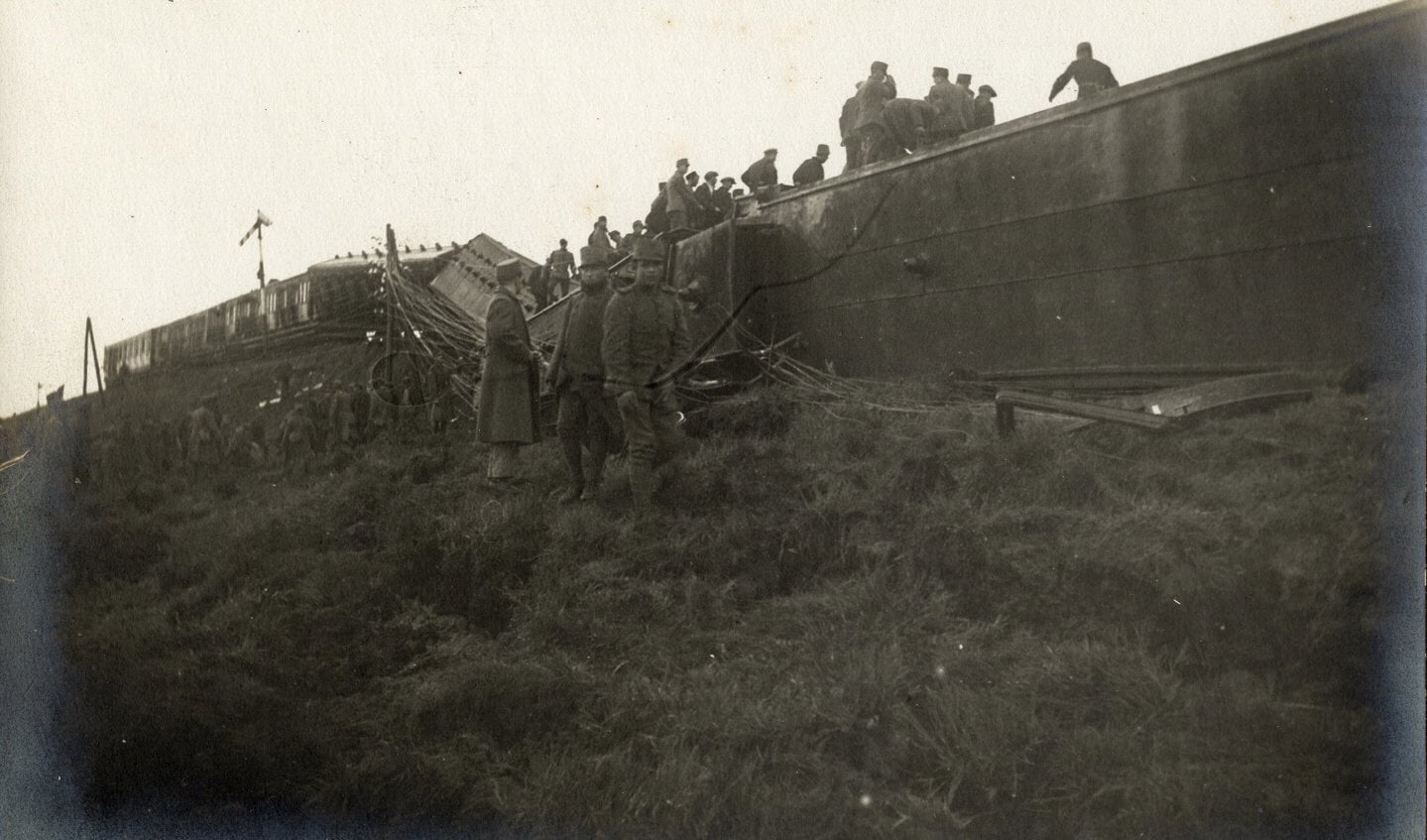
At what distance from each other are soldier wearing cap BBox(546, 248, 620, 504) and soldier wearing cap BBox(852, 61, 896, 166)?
336 centimetres

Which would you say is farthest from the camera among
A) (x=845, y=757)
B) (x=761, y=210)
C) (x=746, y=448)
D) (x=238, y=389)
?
(x=238, y=389)

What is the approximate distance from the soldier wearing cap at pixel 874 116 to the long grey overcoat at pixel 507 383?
3690mm

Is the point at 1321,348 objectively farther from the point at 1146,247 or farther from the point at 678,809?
the point at 678,809

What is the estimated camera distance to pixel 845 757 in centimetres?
341

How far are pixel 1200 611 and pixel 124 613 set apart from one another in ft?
16.2

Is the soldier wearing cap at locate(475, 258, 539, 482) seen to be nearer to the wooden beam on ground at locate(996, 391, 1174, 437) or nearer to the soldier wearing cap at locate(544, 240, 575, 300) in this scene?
the wooden beam on ground at locate(996, 391, 1174, 437)

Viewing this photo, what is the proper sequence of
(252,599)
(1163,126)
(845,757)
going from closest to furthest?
(845,757) → (252,599) → (1163,126)

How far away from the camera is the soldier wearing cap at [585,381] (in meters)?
6.76

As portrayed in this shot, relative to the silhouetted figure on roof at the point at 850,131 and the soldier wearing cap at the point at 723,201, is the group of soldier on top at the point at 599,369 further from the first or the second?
the soldier wearing cap at the point at 723,201

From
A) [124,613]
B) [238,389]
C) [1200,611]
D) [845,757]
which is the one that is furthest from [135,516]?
[238,389]

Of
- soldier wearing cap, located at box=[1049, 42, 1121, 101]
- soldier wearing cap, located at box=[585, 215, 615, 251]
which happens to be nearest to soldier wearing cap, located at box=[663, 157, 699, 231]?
soldier wearing cap, located at box=[585, 215, 615, 251]

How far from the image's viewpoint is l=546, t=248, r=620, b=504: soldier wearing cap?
676 centimetres

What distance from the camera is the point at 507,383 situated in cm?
711

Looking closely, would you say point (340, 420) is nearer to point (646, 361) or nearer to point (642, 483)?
point (646, 361)
